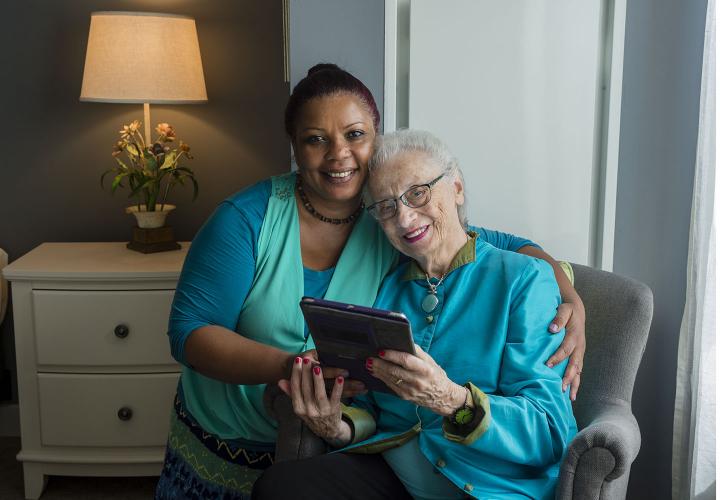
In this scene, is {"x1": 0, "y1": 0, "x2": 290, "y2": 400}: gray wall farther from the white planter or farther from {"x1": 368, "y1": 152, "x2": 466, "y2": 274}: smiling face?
{"x1": 368, "y1": 152, "x2": 466, "y2": 274}: smiling face

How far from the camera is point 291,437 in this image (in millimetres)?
1731

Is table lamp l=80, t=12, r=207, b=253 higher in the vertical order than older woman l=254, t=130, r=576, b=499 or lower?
higher

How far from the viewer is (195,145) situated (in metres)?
3.09

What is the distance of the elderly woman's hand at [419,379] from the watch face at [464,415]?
0.01 meters

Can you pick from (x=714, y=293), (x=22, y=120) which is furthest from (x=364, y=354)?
(x=22, y=120)

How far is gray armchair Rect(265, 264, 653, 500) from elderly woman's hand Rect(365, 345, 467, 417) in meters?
0.24

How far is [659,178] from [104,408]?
1836 millimetres

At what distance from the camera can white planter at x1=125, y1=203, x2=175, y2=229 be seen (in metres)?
2.87

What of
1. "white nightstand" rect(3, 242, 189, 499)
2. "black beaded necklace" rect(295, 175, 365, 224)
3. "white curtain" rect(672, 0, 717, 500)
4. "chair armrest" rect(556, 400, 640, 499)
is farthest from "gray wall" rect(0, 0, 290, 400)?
"chair armrest" rect(556, 400, 640, 499)

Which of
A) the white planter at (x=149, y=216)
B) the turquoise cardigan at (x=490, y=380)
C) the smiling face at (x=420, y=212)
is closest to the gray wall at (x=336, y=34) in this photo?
the smiling face at (x=420, y=212)

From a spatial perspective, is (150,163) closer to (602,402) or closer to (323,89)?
(323,89)

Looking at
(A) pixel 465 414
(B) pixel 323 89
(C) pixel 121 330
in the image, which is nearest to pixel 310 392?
(A) pixel 465 414

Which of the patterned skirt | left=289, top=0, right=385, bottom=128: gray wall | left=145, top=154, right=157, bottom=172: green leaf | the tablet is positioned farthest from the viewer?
left=145, top=154, right=157, bottom=172: green leaf

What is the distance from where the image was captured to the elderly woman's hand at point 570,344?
1.68 metres
